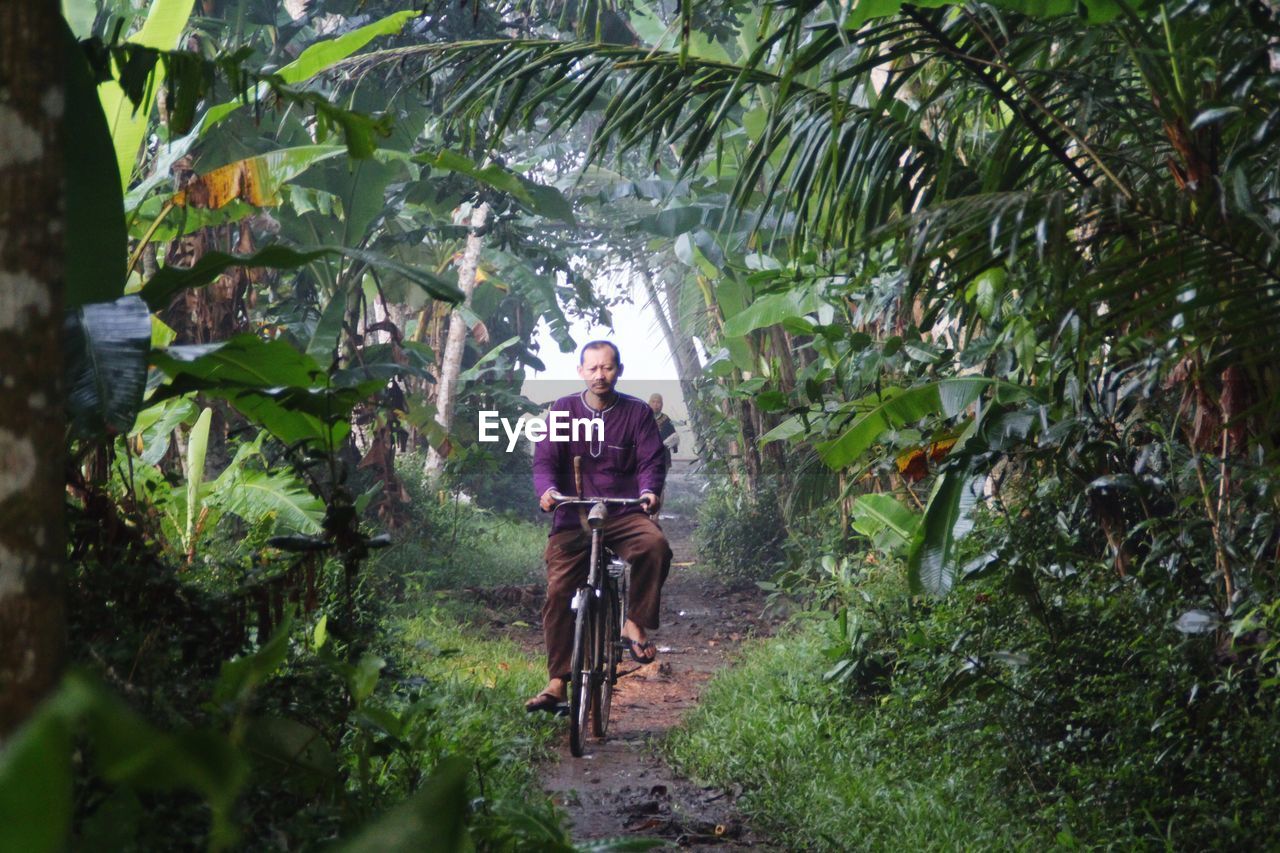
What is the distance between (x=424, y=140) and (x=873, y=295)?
22.1ft

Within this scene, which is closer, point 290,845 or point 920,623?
point 290,845

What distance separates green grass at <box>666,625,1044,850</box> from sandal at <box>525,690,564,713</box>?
544 millimetres

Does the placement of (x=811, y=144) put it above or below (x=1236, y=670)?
above

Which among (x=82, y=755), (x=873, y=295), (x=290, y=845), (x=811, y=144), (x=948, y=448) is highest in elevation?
(x=811, y=144)

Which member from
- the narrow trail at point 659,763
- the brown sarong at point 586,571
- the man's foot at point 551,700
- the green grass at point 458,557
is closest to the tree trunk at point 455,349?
the green grass at point 458,557

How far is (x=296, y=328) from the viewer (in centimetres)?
959

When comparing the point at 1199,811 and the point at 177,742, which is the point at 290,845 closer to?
the point at 177,742

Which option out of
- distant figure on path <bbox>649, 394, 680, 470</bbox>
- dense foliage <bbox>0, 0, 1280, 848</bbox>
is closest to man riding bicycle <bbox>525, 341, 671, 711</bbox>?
dense foliage <bbox>0, 0, 1280, 848</bbox>

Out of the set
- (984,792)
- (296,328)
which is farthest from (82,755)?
(296,328)

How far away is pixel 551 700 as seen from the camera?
18.7 ft

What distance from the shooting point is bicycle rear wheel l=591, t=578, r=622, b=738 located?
5754 millimetres

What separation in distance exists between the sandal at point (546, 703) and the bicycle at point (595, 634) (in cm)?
6

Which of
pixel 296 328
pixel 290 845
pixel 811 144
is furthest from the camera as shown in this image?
pixel 296 328

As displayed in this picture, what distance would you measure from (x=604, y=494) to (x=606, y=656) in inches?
33.6
